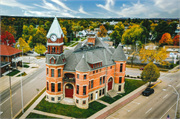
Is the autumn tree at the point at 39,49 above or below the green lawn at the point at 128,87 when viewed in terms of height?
above

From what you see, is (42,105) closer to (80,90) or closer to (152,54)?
Answer: (80,90)

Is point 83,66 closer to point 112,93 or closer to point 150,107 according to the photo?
point 112,93

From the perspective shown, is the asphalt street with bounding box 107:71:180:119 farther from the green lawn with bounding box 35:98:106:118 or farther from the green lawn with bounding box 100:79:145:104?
the green lawn with bounding box 35:98:106:118

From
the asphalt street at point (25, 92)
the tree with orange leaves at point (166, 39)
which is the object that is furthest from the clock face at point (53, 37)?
the tree with orange leaves at point (166, 39)

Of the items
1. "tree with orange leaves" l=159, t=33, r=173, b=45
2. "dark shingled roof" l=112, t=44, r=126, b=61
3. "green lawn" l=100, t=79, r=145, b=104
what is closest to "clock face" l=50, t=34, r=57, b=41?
"dark shingled roof" l=112, t=44, r=126, b=61

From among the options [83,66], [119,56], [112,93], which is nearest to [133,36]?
[119,56]

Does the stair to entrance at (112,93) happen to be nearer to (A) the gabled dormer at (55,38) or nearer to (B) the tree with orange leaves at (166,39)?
(A) the gabled dormer at (55,38)
